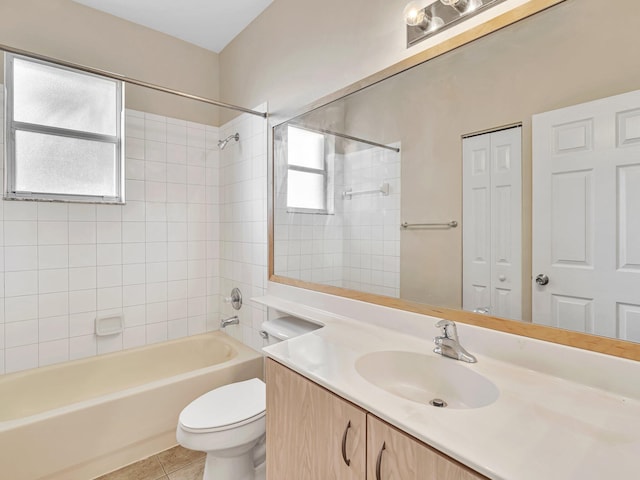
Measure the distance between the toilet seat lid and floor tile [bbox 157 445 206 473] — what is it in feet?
1.74

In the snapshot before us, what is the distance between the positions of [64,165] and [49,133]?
19cm

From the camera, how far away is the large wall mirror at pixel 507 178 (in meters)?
0.85

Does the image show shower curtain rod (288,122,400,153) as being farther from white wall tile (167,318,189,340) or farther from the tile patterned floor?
the tile patterned floor

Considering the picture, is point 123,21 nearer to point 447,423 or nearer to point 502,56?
point 502,56

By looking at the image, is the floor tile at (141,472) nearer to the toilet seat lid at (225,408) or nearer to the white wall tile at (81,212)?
the toilet seat lid at (225,408)

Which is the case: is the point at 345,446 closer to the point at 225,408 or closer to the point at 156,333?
the point at 225,408

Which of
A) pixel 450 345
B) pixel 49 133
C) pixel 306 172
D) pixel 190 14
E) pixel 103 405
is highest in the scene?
pixel 190 14

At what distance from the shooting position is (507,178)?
105 centimetres

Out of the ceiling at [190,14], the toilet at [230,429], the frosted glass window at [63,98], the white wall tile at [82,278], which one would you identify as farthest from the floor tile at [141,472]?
the ceiling at [190,14]

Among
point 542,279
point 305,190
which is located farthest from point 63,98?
point 542,279

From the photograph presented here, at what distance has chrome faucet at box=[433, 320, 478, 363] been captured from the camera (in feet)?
3.41

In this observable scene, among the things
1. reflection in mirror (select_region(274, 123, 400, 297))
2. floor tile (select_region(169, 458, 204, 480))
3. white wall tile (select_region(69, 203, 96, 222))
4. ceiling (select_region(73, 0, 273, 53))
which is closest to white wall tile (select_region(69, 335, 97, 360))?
white wall tile (select_region(69, 203, 96, 222))

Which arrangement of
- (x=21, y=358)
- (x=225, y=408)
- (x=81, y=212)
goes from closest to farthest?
(x=225, y=408), (x=21, y=358), (x=81, y=212)

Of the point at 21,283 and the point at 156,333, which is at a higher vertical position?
the point at 21,283
